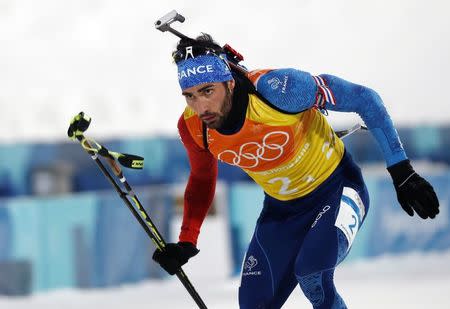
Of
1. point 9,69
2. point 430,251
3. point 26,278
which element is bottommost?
point 430,251

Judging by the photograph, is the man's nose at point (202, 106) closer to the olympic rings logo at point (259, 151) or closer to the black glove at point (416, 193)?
the olympic rings logo at point (259, 151)

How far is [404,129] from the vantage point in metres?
13.1

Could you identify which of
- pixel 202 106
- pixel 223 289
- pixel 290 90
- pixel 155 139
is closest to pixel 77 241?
pixel 223 289

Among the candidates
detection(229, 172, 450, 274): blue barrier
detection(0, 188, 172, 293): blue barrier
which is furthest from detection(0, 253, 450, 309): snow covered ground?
detection(229, 172, 450, 274): blue barrier

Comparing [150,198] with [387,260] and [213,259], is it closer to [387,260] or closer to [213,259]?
[213,259]

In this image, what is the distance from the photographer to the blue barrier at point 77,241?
26.9 ft

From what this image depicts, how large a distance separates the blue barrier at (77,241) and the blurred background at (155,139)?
0.5 inches

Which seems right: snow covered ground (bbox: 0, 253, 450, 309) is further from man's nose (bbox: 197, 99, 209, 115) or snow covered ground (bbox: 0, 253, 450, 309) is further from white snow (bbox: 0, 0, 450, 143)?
white snow (bbox: 0, 0, 450, 143)

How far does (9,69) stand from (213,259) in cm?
1018

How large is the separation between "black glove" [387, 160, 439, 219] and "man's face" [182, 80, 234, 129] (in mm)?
866

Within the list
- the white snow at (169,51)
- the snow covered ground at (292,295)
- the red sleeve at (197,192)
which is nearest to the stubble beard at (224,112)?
the red sleeve at (197,192)

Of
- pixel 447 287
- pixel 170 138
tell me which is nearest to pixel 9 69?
pixel 170 138

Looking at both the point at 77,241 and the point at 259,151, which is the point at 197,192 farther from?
the point at 77,241

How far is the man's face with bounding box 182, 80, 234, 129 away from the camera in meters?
4.05
